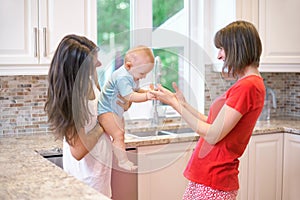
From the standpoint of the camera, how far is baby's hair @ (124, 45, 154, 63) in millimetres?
1731

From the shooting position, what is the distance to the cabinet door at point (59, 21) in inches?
111

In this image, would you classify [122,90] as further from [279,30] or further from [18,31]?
[279,30]

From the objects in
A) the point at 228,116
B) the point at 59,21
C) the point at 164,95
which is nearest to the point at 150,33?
the point at 164,95

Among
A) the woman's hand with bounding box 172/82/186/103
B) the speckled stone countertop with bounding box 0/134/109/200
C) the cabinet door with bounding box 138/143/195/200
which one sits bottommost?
the cabinet door with bounding box 138/143/195/200

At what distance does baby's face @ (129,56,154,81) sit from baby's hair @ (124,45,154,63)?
2cm

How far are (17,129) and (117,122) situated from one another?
1322mm

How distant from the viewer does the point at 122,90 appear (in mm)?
1829

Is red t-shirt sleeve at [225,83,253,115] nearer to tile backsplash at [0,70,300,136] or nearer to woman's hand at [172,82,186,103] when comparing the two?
woman's hand at [172,82,186,103]

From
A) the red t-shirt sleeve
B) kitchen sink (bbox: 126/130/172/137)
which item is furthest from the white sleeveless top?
kitchen sink (bbox: 126/130/172/137)

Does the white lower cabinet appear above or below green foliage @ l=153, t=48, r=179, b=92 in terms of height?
below

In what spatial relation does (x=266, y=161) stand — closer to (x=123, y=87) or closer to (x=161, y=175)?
(x=161, y=175)

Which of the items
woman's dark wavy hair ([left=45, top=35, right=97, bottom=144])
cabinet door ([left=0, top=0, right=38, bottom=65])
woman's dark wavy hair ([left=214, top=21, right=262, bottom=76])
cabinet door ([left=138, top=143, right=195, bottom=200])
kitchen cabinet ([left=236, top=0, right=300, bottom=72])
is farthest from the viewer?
kitchen cabinet ([left=236, top=0, right=300, bottom=72])

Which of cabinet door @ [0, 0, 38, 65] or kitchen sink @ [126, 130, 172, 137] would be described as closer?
cabinet door @ [0, 0, 38, 65]

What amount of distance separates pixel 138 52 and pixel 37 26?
4.05 ft
